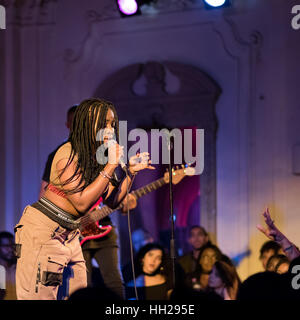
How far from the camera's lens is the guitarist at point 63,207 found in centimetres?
298

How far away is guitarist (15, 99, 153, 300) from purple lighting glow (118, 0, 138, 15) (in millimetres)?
3049

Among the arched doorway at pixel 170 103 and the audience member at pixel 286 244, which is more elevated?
the arched doorway at pixel 170 103

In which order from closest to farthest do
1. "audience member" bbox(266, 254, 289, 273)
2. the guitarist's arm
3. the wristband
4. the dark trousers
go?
the wristband < the guitarist's arm < the dark trousers < "audience member" bbox(266, 254, 289, 273)

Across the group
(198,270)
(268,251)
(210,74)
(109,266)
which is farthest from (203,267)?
(210,74)

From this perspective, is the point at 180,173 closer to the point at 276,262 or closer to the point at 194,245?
the point at 276,262

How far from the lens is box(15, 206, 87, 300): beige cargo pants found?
2.98 m

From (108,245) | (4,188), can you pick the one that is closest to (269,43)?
(108,245)

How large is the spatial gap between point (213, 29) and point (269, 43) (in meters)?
0.67

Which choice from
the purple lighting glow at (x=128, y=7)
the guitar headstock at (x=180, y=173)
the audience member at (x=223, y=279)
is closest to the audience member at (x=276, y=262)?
the audience member at (x=223, y=279)

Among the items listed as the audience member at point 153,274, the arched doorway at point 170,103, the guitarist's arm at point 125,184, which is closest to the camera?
the guitarist's arm at point 125,184

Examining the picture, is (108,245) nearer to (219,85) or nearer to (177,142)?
(177,142)

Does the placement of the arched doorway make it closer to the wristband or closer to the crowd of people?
the crowd of people

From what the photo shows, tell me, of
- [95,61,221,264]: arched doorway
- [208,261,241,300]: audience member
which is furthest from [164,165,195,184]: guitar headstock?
[95,61,221,264]: arched doorway

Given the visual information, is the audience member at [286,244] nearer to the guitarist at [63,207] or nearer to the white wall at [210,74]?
the guitarist at [63,207]
